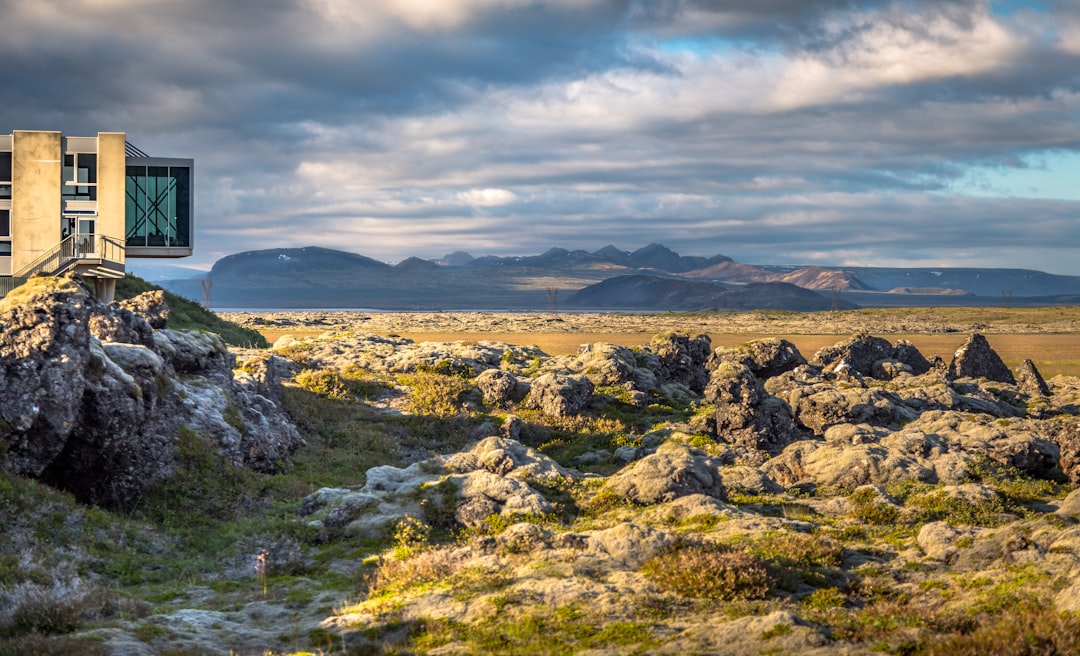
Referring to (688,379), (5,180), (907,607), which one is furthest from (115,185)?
(907,607)

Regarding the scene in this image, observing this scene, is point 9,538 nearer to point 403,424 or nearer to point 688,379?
point 403,424

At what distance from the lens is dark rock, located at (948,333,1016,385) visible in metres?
64.5

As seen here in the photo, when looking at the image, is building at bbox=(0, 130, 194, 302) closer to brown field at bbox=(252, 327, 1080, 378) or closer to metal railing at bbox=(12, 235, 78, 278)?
metal railing at bbox=(12, 235, 78, 278)

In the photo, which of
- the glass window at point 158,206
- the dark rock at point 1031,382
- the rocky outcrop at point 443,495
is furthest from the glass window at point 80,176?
the dark rock at point 1031,382

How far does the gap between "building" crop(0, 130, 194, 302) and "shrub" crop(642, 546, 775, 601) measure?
58.5 m

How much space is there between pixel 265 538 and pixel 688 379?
1574 inches

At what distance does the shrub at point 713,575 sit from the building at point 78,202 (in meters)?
58.5

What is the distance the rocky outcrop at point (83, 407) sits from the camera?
24.3 metres

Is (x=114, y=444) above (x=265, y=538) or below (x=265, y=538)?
above

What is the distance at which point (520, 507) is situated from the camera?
24.5m

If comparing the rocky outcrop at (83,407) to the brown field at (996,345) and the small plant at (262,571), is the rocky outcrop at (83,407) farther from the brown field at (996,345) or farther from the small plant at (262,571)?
the brown field at (996,345)

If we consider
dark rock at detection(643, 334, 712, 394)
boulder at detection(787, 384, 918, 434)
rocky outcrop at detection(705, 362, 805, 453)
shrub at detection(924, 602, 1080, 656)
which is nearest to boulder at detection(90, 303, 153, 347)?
rocky outcrop at detection(705, 362, 805, 453)

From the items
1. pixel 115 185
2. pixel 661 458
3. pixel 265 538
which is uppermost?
pixel 115 185

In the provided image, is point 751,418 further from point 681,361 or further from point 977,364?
point 977,364
